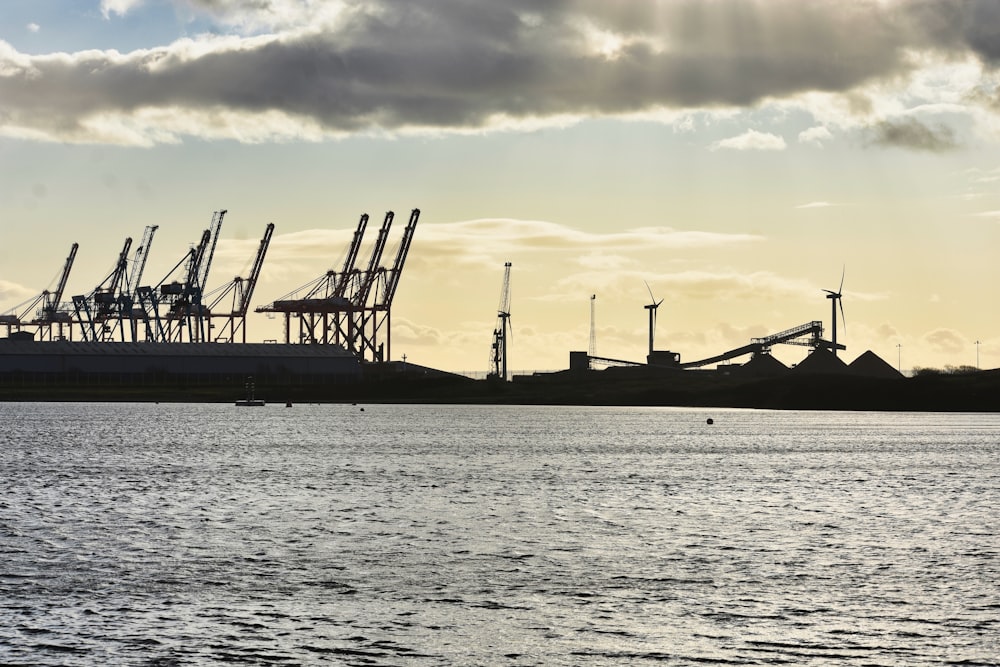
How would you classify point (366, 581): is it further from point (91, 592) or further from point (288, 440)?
point (288, 440)

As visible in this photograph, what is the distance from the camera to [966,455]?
380 feet

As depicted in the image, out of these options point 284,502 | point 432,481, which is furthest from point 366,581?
point 432,481

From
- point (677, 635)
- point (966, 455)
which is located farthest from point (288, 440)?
point (677, 635)

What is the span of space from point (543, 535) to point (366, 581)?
13388 mm

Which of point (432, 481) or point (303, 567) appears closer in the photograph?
point (303, 567)

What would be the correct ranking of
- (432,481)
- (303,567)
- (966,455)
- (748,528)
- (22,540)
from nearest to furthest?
(303,567) < (22,540) < (748,528) < (432,481) < (966,455)

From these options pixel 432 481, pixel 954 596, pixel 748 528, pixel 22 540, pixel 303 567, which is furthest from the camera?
pixel 432 481

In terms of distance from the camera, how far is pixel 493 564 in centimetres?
4272

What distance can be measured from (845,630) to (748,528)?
22.9 m

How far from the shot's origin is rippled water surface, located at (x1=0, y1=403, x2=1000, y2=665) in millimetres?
30188

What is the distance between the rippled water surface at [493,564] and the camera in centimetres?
3019

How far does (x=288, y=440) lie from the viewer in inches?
5295

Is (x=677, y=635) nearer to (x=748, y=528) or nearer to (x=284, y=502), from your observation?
(x=748, y=528)

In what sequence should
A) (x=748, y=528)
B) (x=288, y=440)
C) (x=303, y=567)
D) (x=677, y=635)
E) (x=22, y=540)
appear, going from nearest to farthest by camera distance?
(x=677, y=635) → (x=303, y=567) → (x=22, y=540) → (x=748, y=528) → (x=288, y=440)
